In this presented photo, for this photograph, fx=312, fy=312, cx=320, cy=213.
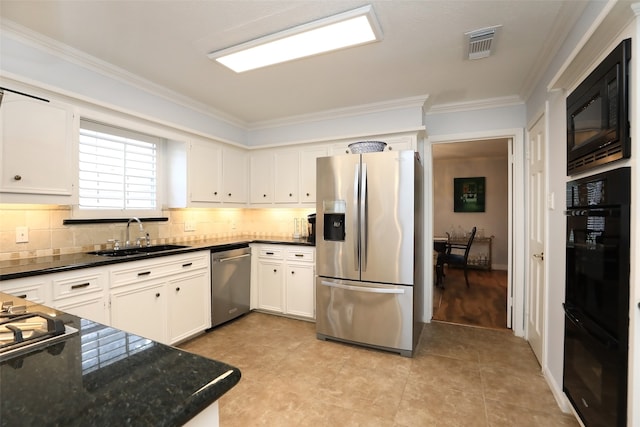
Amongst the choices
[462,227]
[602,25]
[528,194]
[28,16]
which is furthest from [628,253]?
[462,227]

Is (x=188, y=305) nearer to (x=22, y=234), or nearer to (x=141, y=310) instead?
(x=141, y=310)

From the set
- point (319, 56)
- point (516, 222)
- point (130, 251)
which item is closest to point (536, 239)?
point (516, 222)

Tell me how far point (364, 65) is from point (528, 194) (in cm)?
204

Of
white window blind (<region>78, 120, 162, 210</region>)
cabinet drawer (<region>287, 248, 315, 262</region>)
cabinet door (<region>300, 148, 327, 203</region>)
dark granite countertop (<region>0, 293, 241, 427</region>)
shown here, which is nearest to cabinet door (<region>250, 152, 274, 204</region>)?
cabinet door (<region>300, 148, 327, 203</region>)

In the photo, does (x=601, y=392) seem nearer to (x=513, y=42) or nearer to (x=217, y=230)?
(x=513, y=42)

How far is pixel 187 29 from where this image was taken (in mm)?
2107

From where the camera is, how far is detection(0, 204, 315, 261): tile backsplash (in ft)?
7.50

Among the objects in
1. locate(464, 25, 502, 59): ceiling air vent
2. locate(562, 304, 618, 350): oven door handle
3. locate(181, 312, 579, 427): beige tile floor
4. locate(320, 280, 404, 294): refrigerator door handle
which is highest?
locate(464, 25, 502, 59): ceiling air vent

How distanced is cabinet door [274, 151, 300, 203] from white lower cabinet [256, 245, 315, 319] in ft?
2.24

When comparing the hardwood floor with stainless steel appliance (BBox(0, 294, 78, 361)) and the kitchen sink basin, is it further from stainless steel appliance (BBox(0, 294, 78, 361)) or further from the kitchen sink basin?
stainless steel appliance (BBox(0, 294, 78, 361))

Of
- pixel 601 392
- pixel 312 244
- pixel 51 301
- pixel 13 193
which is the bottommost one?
pixel 601 392

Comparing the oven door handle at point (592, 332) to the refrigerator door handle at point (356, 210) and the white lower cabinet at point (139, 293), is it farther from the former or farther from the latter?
the white lower cabinet at point (139, 293)

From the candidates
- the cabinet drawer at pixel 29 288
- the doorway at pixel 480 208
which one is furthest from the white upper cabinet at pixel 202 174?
the doorway at pixel 480 208

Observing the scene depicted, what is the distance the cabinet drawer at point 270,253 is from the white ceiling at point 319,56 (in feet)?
5.60
